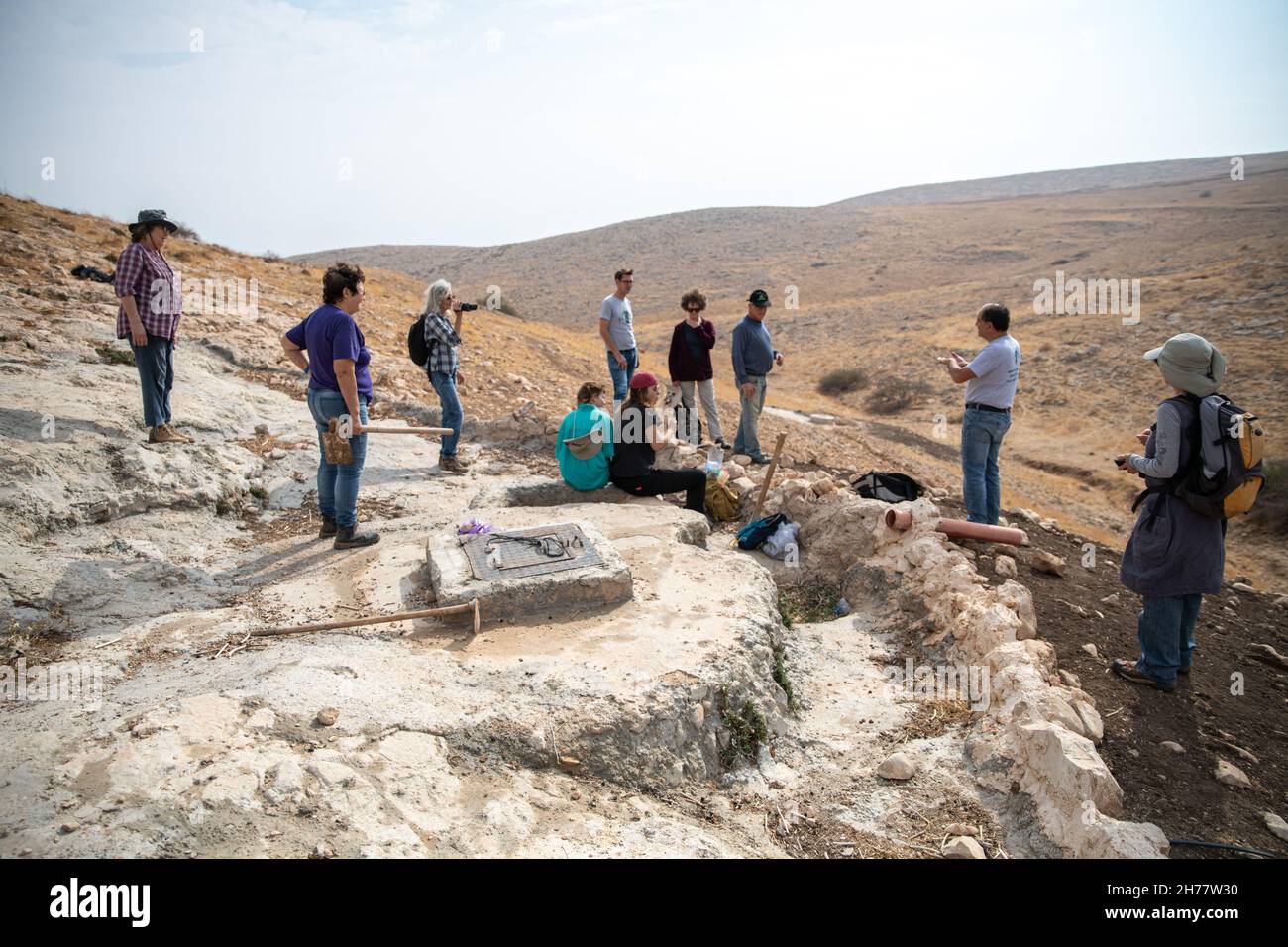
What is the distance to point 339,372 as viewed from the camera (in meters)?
4.89

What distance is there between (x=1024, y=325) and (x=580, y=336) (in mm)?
13250

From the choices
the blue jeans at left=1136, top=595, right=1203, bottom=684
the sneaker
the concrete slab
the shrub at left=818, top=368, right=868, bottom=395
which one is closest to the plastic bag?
the concrete slab

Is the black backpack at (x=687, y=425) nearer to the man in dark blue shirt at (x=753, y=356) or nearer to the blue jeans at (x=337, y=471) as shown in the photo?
the man in dark blue shirt at (x=753, y=356)

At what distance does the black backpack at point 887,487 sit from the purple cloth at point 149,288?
20.0ft

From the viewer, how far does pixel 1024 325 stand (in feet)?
70.2

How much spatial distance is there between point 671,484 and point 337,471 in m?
2.75

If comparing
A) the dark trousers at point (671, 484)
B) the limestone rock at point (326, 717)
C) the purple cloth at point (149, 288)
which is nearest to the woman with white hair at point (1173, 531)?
the dark trousers at point (671, 484)

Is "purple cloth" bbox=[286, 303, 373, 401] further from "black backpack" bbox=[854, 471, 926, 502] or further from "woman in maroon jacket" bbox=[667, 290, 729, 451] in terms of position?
"black backpack" bbox=[854, 471, 926, 502]

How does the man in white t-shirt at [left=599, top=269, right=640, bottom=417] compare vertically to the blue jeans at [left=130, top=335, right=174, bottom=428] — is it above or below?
above

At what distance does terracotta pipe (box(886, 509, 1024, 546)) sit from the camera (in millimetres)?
5953

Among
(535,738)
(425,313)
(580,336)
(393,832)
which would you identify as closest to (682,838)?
(535,738)

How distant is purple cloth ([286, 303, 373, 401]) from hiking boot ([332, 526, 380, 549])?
1021mm

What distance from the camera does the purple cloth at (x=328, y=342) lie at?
15.9 feet

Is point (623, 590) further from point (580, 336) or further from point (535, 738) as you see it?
point (580, 336)
